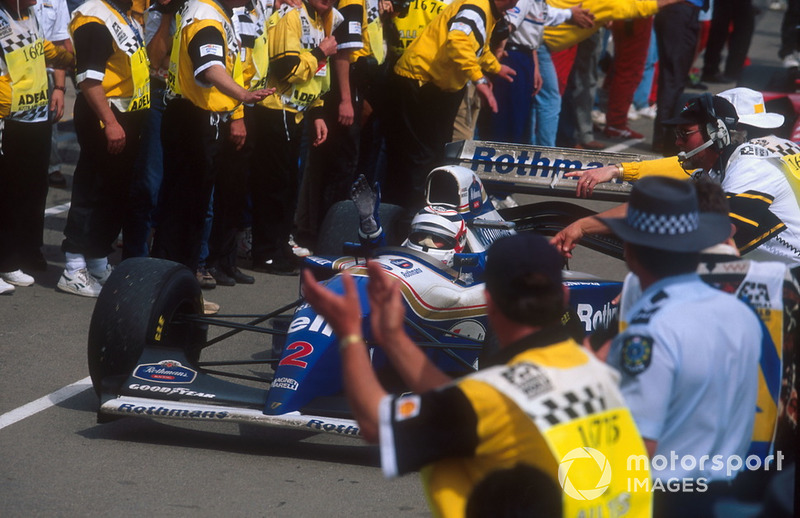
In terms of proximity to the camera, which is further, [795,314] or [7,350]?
[7,350]

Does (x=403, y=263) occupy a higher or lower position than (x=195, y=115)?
lower

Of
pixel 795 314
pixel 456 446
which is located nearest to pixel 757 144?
pixel 795 314

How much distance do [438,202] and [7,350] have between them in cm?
265

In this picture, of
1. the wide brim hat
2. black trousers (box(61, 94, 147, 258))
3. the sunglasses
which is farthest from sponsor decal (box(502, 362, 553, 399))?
black trousers (box(61, 94, 147, 258))

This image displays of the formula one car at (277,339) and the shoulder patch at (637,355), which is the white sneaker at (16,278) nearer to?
the formula one car at (277,339)

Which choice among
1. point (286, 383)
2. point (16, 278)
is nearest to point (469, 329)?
point (286, 383)

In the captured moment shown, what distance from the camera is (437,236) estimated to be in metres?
6.88

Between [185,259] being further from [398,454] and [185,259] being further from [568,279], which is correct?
[398,454]

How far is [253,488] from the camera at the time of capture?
5316mm

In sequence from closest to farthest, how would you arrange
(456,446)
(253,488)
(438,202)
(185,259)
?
(456,446)
(253,488)
(438,202)
(185,259)

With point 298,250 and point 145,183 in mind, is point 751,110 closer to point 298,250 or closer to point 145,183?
point 145,183

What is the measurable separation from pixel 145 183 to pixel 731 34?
1246 centimetres

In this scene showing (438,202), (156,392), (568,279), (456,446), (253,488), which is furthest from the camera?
(438,202)

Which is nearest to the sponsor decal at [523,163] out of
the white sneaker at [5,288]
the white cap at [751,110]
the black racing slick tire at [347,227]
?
the black racing slick tire at [347,227]
